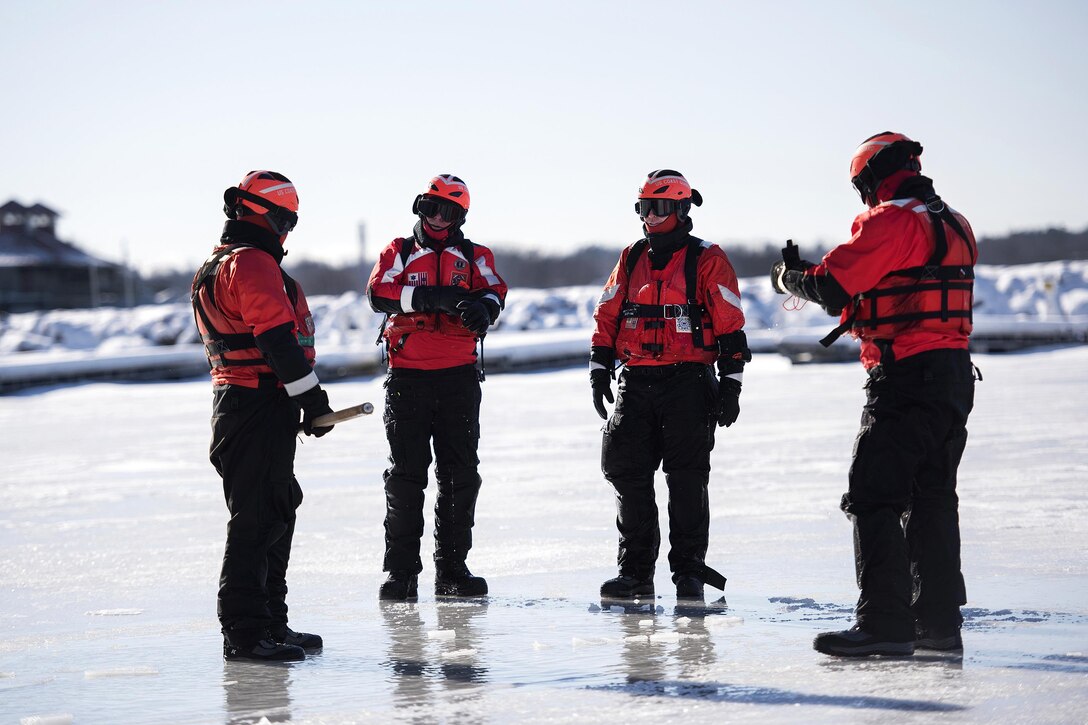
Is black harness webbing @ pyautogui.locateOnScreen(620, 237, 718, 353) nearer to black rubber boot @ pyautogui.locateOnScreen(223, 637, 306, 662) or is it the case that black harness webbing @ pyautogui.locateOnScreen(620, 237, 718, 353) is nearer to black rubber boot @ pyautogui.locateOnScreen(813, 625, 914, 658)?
black rubber boot @ pyautogui.locateOnScreen(813, 625, 914, 658)

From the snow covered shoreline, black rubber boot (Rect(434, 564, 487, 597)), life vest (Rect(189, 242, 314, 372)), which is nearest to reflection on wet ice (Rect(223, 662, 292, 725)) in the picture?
life vest (Rect(189, 242, 314, 372))

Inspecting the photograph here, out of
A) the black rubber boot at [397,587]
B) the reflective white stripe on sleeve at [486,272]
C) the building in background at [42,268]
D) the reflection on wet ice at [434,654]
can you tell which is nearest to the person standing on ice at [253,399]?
the reflection on wet ice at [434,654]

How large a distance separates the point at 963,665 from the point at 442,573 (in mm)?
2578

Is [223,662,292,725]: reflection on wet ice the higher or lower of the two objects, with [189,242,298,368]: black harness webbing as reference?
lower

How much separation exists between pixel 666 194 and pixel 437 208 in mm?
1087

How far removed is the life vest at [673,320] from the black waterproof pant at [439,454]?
2.84 ft

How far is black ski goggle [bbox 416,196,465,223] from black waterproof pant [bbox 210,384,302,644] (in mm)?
1571

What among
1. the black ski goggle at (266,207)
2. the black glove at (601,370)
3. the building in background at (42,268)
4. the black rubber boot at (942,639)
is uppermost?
the building in background at (42,268)

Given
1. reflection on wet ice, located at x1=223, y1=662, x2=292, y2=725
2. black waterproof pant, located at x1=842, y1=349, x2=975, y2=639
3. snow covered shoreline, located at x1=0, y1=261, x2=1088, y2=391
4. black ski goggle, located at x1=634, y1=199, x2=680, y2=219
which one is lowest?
reflection on wet ice, located at x1=223, y1=662, x2=292, y2=725

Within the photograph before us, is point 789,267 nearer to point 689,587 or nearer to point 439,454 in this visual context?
point 689,587

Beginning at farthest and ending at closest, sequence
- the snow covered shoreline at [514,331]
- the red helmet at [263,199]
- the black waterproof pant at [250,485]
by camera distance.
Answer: the snow covered shoreline at [514,331]
the red helmet at [263,199]
the black waterproof pant at [250,485]

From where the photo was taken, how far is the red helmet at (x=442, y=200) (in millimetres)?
6047

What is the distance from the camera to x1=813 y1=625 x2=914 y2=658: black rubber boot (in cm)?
440

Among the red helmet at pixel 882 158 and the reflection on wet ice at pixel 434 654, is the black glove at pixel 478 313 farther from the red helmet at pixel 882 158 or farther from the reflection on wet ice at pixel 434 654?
the red helmet at pixel 882 158
